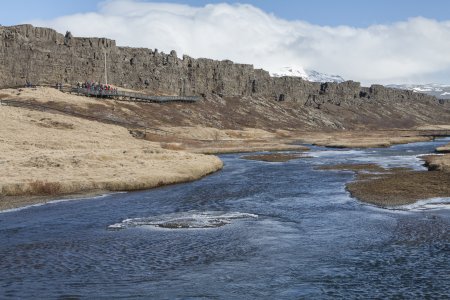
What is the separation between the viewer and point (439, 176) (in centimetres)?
5356

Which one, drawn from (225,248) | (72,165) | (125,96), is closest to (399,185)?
(225,248)

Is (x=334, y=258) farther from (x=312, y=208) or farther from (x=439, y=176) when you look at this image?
(x=439, y=176)

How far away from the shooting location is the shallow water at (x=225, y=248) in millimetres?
21609

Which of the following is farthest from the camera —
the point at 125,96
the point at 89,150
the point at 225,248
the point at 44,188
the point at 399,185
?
the point at 125,96

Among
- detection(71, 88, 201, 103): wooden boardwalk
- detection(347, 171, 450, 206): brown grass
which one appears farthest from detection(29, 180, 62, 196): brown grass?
detection(71, 88, 201, 103): wooden boardwalk

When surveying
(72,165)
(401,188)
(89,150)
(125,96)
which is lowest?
(401,188)

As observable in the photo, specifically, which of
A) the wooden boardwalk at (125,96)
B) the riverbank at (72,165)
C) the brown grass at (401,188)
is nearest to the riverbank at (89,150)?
the riverbank at (72,165)

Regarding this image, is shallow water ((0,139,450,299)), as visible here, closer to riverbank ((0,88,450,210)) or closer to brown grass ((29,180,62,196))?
brown grass ((29,180,62,196))

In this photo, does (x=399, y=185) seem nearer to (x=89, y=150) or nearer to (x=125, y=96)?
(x=89, y=150)

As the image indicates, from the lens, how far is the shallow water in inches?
851

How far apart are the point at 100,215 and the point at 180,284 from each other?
17.2 metres

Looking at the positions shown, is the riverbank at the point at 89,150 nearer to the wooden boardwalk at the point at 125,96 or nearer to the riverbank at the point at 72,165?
the riverbank at the point at 72,165

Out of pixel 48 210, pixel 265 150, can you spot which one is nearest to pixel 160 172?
pixel 48 210

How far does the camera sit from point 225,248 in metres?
28.1
